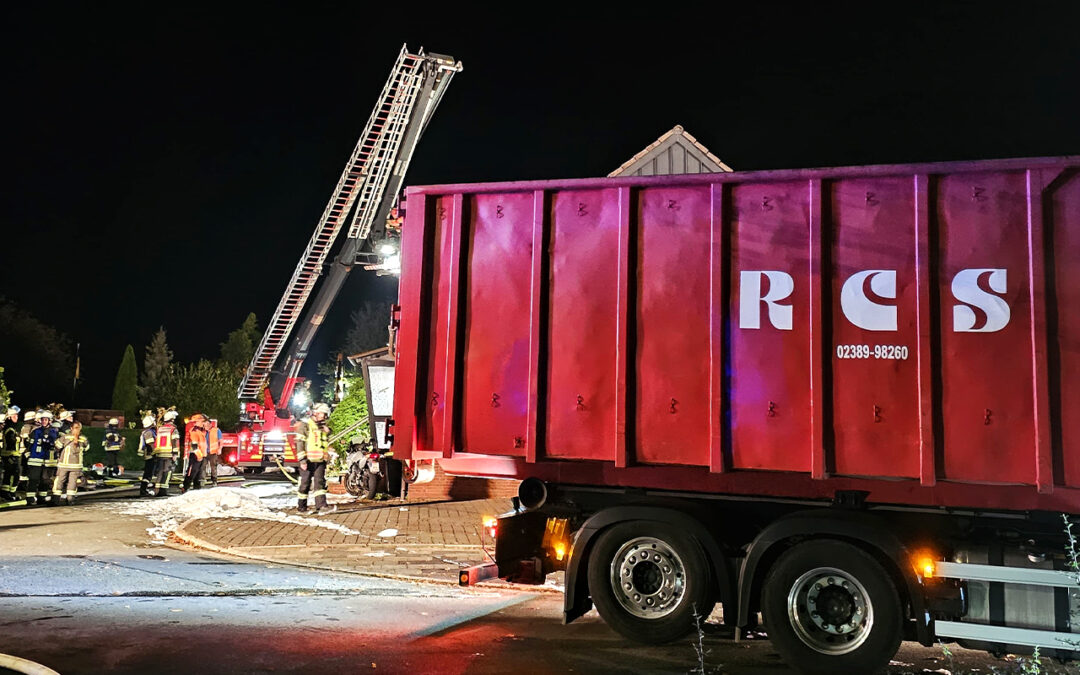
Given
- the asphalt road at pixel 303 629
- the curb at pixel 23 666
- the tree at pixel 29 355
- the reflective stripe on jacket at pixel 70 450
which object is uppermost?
the tree at pixel 29 355

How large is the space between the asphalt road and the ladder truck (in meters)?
12.1

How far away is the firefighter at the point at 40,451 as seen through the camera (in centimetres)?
1502

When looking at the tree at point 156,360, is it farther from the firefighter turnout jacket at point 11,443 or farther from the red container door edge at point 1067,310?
the red container door edge at point 1067,310

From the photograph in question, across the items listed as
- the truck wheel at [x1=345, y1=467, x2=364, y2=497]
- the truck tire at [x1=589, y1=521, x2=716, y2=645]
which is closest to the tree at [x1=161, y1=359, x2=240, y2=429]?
the truck wheel at [x1=345, y1=467, x2=364, y2=497]

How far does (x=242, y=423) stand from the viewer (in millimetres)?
26688

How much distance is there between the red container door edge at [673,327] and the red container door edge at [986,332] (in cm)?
161

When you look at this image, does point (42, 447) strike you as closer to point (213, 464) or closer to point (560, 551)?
point (213, 464)

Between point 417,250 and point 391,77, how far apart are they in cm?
1662

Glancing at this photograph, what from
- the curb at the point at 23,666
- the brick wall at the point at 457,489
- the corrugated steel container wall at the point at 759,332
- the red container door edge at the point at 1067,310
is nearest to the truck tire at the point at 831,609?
the corrugated steel container wall at the point at 759,332

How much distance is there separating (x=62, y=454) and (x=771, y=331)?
47.7ft

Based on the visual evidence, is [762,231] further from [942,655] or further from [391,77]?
[391,77]

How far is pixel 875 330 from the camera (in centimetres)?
545

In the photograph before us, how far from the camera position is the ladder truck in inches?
858

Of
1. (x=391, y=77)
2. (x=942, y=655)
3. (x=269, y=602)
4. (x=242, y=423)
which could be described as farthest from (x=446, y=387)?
(x=242, y=423)
